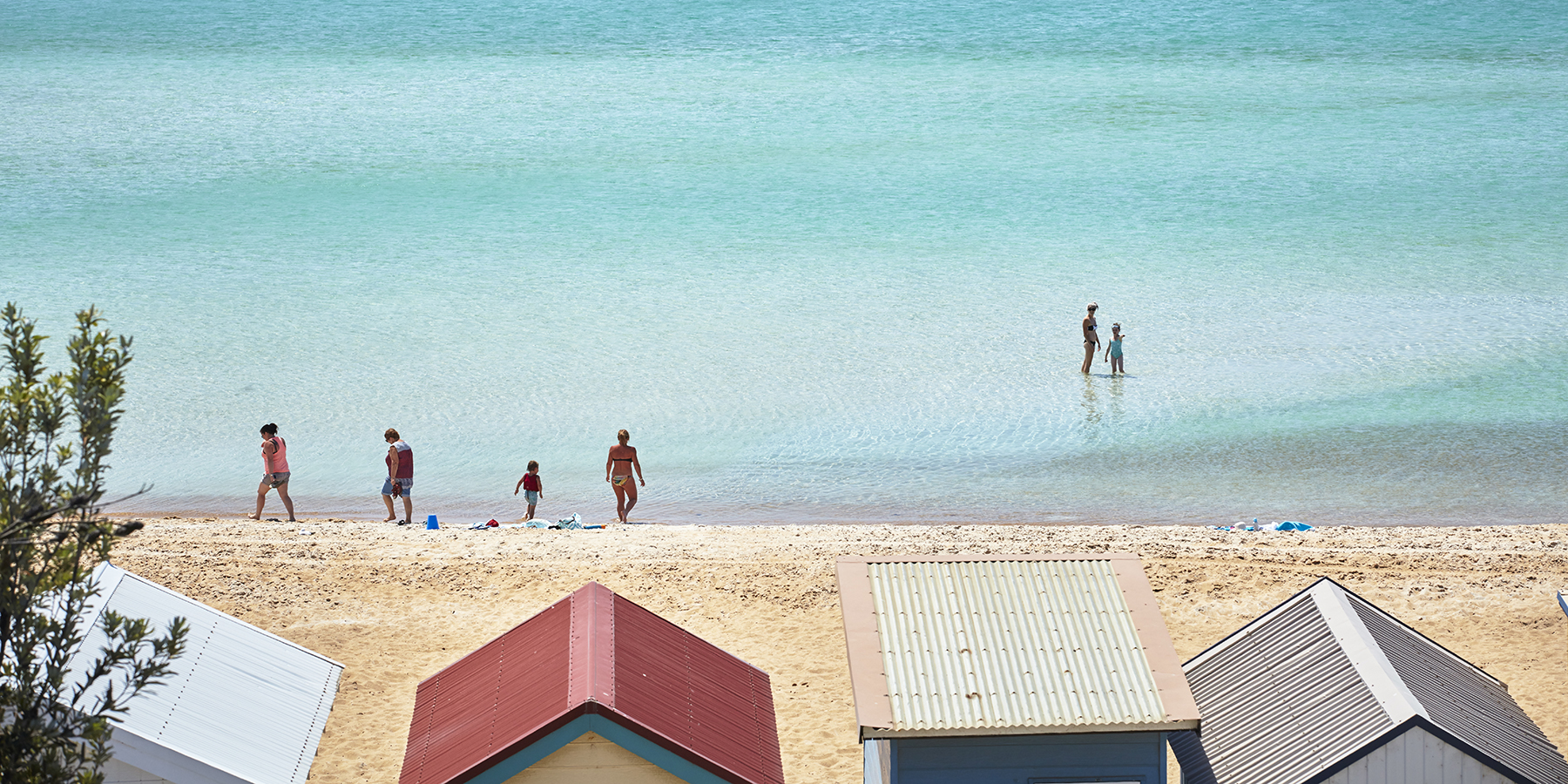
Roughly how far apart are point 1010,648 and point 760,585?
6622 mm

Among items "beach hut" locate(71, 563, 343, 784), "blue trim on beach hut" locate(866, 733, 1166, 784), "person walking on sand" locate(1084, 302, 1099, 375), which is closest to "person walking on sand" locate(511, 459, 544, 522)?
"beach hut" locate(71, 563, 343, 784)

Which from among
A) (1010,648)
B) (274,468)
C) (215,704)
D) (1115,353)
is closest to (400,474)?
(274,468)

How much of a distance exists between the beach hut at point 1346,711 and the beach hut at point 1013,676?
98cm

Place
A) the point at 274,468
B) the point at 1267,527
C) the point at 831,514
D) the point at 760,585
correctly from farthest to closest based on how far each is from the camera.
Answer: the point at 831,514
the point at 274,468
the point at 1267,527
the point at 760,585

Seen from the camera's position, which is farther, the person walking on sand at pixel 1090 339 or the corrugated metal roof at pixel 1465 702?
the person walking on sand at pixel 1090 339

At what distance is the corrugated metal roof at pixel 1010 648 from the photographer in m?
8.15

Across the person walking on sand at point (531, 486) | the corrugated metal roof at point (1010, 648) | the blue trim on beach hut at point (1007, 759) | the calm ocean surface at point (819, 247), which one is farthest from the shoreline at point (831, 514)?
the blue trim on beach hut at point (1007, 759)

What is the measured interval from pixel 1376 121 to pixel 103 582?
40401mm

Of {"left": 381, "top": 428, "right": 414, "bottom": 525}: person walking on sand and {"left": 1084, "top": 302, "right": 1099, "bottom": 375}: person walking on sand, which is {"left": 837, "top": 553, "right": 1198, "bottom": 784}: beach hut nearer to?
{"left": 381, "top": 428, "right": 414, "bottom": 525}: person walking on sand

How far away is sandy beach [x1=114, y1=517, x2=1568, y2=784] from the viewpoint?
1287 centimetres

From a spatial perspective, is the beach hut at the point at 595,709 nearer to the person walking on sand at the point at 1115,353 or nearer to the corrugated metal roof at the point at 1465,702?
the corrugated metal roof at the point at 1465,702

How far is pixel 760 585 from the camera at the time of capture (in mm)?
15102

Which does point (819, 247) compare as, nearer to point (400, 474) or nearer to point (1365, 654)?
point (400, 474)

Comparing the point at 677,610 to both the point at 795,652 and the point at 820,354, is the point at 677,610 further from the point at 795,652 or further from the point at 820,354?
the point at 820,354
